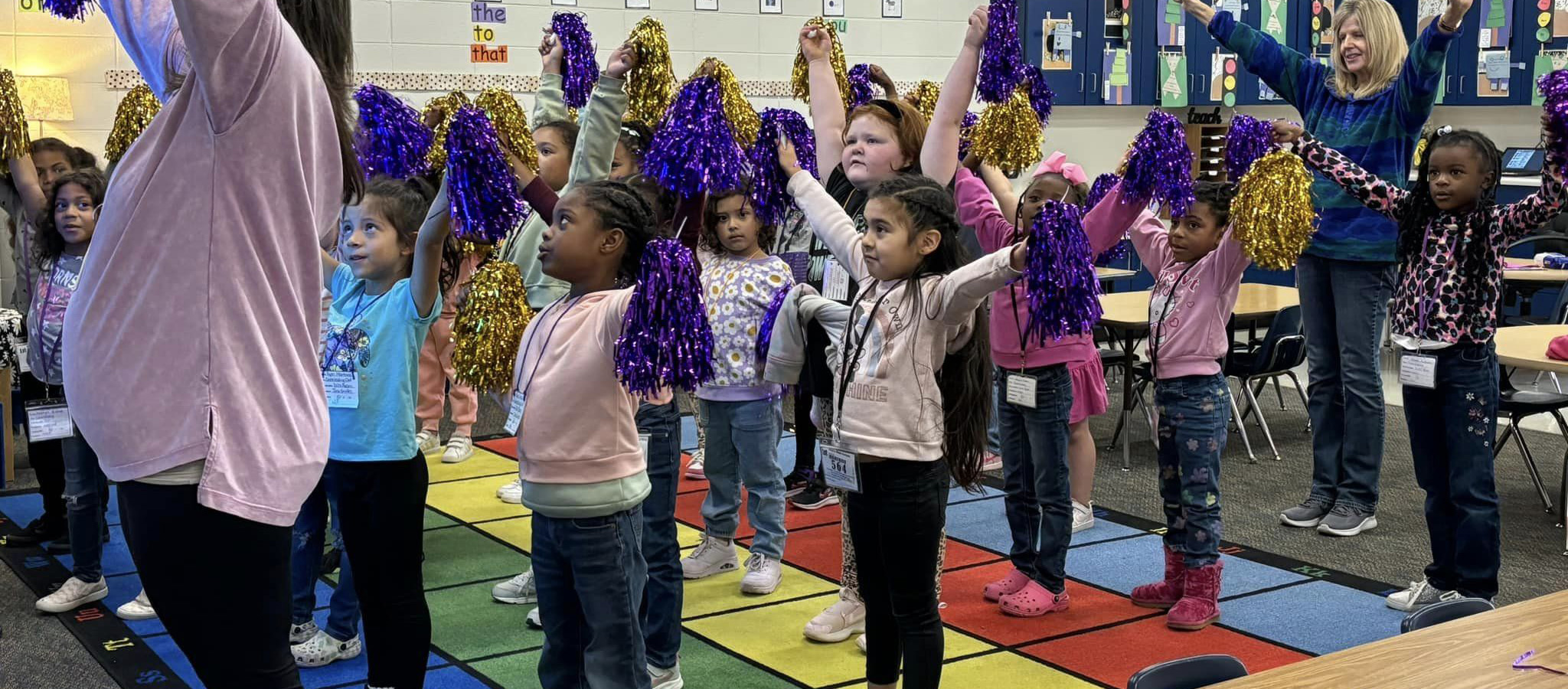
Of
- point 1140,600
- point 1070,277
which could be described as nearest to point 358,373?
point 1070,277

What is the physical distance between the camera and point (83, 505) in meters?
3.77

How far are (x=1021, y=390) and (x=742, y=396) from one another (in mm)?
761

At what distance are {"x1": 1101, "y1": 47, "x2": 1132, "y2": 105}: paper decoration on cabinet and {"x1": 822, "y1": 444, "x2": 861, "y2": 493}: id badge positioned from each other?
8065mm

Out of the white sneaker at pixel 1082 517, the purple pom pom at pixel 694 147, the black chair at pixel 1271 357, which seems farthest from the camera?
the black chair at pixel 1271 357

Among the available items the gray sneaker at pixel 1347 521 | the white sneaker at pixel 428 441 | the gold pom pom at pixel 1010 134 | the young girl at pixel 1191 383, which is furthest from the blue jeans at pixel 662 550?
the white sneaker at pixel 428 441

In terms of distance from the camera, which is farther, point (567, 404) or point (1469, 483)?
point (1469, 483)

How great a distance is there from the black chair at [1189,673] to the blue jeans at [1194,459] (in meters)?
1.67

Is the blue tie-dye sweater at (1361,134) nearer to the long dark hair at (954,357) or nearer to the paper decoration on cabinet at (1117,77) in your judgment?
the long dark hair at (954,357)

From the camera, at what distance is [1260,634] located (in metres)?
3.49

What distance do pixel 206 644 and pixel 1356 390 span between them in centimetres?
394

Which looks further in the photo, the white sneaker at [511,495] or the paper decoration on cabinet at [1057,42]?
the paper decoration on cabinet at [1057,42]

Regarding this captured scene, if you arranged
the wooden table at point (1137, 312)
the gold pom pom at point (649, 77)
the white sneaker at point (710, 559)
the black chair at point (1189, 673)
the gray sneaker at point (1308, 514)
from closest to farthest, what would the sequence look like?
the black chair at point (1189, 673)
the gold pom pom at point (649, 77)
the white sneaker at point (710, 559)
the gray sneaker at point (1308, 514)
the wooden table at point (1137, 312)

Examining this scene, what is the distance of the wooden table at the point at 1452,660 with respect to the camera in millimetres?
1694

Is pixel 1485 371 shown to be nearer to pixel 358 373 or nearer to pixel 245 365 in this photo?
pixel 358 373
